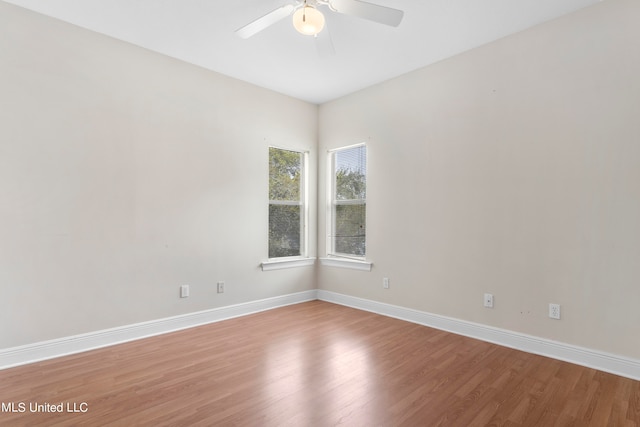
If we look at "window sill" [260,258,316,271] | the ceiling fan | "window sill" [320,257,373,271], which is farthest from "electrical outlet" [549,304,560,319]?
"window sill" [260,258,316,271]

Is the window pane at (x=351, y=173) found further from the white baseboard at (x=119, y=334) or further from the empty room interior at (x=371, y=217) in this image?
the white baseboard at (x=119, y=334)

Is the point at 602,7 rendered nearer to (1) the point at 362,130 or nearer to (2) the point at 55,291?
(1) the point at 362,130

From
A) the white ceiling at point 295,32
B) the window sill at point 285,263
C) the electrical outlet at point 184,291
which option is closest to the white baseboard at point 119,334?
the electrical outlet at point 184,291

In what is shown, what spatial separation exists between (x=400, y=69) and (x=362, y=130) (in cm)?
84

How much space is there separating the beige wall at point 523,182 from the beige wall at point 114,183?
1736mm

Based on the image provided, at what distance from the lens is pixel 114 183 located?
292 centimetres

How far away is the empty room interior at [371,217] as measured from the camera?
2150 mm

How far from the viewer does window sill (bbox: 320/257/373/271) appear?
403 centimetres

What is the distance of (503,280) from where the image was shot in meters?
2.92

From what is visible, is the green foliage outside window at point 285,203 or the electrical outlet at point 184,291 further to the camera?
the green foliage outside window at point 285,203

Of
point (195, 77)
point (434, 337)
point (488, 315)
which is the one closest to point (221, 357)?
point (434, 337)

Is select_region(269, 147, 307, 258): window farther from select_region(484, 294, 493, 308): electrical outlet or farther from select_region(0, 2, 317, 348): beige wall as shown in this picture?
select_region(484, 294, 493, 308): electrical outlet

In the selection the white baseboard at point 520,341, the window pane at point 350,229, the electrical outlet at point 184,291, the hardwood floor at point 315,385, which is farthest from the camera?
the window pane at point 350,229

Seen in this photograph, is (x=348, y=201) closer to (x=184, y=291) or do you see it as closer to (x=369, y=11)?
(x=184, y=291)
